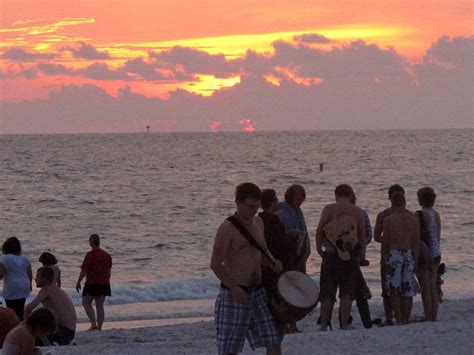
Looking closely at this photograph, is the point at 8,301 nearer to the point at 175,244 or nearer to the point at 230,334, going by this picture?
the point at 230,334

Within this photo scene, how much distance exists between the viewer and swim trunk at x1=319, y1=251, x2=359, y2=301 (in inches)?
419

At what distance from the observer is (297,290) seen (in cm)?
753

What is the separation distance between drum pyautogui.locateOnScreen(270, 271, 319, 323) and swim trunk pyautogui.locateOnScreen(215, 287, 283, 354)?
0.07 m

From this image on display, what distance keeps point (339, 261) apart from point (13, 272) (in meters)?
3.65

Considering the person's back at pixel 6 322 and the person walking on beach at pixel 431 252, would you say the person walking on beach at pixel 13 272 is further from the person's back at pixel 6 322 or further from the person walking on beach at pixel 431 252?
the person walking on beach at pixel 431 252

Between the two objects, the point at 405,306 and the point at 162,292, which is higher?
the point at 405,306

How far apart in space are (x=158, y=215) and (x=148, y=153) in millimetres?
71450

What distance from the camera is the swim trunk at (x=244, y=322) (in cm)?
726

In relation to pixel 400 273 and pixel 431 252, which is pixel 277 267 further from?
pixel 431 252

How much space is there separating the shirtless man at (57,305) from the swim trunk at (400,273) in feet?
11.0

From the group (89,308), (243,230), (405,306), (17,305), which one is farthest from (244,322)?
(89,308)

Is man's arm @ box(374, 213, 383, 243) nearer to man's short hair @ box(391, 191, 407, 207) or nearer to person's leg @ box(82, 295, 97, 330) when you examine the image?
man's short hair @ box(391, 191, 407, 207)

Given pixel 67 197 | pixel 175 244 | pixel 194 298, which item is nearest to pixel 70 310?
pixel 194 298

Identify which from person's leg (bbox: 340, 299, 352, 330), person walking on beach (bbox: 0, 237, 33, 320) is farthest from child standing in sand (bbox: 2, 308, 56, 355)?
person's leg (bbox: 340, 299, 352, 330)
